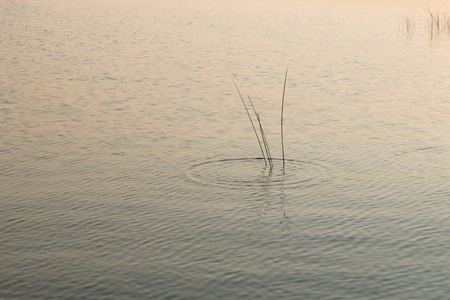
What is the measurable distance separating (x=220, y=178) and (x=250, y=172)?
0.43 meters

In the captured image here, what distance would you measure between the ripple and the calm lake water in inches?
1.4

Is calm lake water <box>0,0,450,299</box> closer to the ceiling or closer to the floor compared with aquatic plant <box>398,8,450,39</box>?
closer to the floor

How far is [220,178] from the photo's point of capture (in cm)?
959

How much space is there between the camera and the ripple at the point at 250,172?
941 centimetres

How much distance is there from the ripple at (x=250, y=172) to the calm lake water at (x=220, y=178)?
0.04 metres

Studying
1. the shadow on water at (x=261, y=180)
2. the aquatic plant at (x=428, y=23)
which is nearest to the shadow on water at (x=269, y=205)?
the shadow on water at (x=261, y=180)

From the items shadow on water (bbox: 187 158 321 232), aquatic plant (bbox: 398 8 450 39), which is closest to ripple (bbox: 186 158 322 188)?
shadow on water (bbox: 187 158 321 232)

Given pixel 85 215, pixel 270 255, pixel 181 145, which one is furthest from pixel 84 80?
pixel 270 255

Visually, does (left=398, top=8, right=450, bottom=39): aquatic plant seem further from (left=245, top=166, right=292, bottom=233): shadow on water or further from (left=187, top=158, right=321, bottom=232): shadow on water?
(left=245, top=166, right=292, bottom=233): shadow on water

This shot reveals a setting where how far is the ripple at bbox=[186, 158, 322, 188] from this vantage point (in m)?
9.41

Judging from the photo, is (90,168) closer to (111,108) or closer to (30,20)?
(111,108)

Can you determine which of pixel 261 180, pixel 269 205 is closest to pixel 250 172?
pixel 261 180

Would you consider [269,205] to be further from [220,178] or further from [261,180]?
[220,178]

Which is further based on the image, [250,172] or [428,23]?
[428,23]
